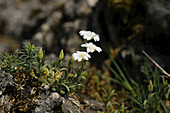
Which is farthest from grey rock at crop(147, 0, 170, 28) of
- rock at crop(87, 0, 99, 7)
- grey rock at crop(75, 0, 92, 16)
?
grey rock at crop(75, 0, 92, 16)

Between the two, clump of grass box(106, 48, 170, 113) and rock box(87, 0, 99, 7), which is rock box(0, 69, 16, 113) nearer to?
clump of grass box(106, 48, 170, 113)

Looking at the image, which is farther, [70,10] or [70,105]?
[70,10]

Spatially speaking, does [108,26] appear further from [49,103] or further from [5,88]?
[5,88]

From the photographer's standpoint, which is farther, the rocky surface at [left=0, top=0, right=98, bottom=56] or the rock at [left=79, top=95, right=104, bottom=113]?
the rocky surface at [left=0, top=0, right=98, bottom=56]

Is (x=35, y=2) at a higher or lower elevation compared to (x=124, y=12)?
higher

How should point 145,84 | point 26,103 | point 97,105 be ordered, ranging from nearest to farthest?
point 26,103, point 97,105, point 145,84

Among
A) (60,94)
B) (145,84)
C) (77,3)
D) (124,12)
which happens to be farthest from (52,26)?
(60,94)

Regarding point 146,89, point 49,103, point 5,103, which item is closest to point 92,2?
point 146,89

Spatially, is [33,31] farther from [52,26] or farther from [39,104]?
[39,104]

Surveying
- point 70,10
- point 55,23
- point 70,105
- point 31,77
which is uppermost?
point 70,10
